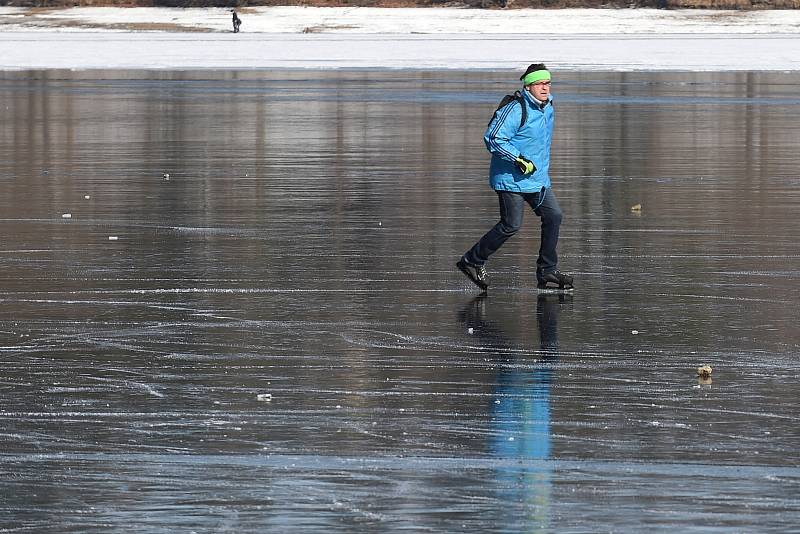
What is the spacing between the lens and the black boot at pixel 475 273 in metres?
11.4

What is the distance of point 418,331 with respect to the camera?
32.2 ft

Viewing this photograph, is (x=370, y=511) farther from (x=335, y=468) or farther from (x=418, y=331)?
(x=418, y=331)

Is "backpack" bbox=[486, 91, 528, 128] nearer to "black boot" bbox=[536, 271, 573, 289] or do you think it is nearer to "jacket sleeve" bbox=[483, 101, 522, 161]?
"jacket sleeve" bbox=[483, 101, 522, 161]

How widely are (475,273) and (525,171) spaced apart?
0.77m

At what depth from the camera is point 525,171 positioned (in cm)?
1113

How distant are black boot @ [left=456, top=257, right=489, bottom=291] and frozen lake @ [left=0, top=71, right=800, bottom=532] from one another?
0.09 m

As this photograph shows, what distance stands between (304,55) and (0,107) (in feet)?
77.1

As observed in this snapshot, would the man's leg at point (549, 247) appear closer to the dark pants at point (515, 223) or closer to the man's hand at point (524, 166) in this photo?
the dark pants at point (515, 223)

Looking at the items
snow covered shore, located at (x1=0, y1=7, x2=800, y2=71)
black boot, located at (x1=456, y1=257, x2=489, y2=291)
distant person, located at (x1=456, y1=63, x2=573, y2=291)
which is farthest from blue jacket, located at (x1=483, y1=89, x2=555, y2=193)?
snow covered shore, located at (x1=0, y1=7, x2=800, y2=71)

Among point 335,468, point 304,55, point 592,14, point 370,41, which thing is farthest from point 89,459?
point 592,14

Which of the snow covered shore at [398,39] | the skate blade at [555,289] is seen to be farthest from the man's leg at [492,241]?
the snow covered shore at [398,39]

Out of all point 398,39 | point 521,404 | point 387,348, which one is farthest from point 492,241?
point 398,39

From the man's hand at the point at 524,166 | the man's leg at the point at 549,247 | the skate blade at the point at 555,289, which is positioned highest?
the man's hand at the point at 524,166

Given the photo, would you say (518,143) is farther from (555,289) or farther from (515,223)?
(555,289)
